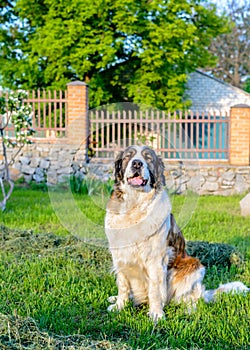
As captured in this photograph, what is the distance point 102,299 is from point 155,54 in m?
14.8

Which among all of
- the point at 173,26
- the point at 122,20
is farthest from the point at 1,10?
the point at 173,26

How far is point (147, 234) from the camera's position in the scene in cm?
391

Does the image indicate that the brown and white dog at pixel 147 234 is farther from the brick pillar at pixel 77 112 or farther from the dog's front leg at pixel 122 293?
the brick pillar at pixel 77 112

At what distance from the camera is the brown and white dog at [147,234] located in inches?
150

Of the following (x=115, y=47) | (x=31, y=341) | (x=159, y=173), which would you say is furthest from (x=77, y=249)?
(x=115, y=47)

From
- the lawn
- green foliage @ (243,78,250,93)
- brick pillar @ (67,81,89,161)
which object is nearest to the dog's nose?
the lawn

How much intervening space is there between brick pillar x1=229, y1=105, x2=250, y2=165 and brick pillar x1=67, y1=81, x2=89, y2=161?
3868mm

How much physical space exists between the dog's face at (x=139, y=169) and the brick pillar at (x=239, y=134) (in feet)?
32.8

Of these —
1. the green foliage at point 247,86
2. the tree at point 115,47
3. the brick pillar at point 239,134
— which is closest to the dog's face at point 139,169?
the brick pillar at point 239,134

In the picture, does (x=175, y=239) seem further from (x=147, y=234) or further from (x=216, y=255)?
(x=216, y=255)

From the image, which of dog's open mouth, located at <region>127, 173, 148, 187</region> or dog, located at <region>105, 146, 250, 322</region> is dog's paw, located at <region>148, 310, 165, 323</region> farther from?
dog's open mouth, located at <region>127, 173, 148, 187</region>

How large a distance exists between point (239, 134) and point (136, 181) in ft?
34.0

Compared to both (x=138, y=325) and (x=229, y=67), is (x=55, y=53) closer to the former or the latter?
(x=138, y=325)

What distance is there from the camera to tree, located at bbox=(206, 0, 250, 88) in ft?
116
